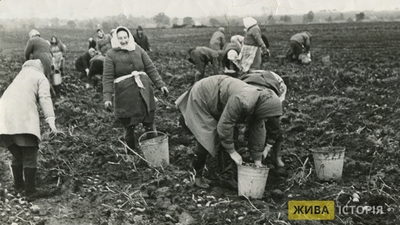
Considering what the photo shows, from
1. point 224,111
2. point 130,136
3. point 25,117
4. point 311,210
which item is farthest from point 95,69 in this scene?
point 311,210

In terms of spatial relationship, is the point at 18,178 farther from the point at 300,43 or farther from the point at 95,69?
the point at 300,43

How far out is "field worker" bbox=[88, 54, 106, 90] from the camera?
6.34 m

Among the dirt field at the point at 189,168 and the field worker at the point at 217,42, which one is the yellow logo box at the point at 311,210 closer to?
the dirt field at the point at 189,168

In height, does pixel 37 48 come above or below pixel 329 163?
above

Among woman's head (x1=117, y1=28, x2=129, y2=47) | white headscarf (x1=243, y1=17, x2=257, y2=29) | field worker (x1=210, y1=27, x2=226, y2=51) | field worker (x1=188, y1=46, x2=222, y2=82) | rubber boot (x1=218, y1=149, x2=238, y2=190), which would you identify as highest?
white headscarf (x1=243, y1=17, x2=257, y2=29)

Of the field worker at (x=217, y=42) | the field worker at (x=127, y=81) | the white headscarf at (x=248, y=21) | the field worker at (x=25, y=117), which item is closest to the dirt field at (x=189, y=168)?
the field worker at (x=25, y=117)

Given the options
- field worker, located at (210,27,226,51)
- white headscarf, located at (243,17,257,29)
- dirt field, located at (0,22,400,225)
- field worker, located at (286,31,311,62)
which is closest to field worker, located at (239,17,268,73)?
white headscarf, located at (243,17,257,29)

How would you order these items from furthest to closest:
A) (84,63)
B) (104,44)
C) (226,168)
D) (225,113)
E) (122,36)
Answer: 1. (84,63)
2. (104,44)
3. (122,36)
4. (226,168)
5. (225,113)

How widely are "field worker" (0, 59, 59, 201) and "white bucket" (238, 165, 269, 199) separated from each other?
133cm

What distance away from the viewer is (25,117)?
2.98m

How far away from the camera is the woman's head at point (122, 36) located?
3.61 m

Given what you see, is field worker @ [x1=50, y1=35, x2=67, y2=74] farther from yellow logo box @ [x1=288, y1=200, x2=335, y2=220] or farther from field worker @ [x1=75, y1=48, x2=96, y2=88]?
yellow logo box @ [x1=288, y1=200, x2=335, y2=220]

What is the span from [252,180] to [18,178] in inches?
68.4

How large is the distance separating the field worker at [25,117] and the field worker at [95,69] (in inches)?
127
